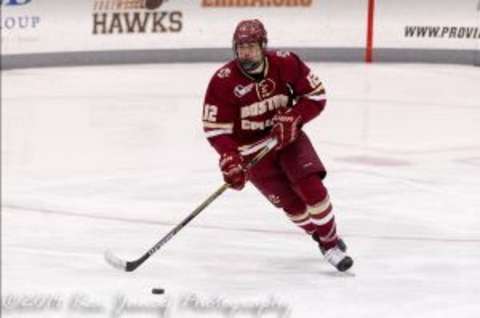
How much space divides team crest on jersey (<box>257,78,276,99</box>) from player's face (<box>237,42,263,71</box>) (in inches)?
4.1

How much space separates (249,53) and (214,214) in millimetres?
1286

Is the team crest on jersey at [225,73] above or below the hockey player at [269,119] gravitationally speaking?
above

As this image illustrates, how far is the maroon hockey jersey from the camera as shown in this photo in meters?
3.66

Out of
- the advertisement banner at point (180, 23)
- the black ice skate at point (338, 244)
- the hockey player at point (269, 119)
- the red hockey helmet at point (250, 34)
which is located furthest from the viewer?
the advertisement banner at point (180, 23)

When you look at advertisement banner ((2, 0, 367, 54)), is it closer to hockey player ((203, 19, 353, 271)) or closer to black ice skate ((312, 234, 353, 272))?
hockey player ((203, 19, 353, 271))

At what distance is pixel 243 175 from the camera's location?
362 cm

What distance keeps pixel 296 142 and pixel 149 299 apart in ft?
2.86

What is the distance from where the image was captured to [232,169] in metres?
3.58

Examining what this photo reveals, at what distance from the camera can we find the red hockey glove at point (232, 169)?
359 centimetres

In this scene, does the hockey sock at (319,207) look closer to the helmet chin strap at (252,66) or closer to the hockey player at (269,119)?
the hockey player at (269,119)

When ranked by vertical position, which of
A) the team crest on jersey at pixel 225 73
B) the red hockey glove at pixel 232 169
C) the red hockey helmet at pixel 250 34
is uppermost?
the red hockey helmet at pixel 250 34

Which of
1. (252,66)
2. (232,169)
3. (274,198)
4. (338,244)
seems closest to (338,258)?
(338,244)

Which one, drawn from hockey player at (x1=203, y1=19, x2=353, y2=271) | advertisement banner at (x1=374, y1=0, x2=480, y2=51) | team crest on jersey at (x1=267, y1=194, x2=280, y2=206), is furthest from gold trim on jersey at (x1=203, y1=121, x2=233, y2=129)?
advertisement banner at (x1=374, y1=0, x2=480, y2=51)

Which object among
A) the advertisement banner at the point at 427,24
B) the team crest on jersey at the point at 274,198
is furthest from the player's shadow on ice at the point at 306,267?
the advertisement banner at the point at 427,24
